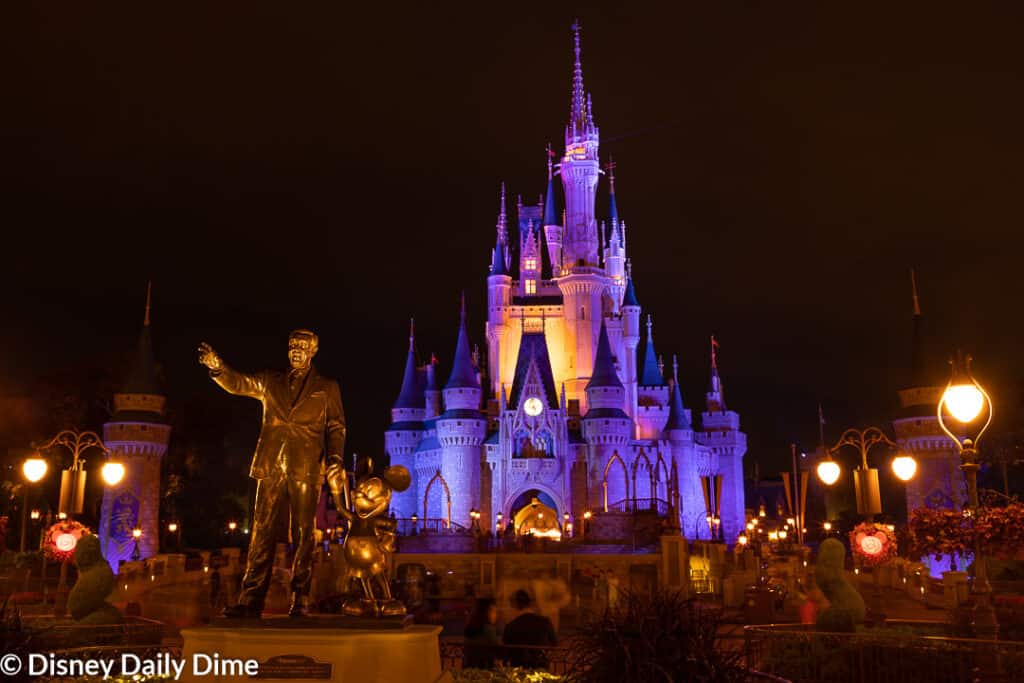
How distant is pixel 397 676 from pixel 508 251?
60542 mm

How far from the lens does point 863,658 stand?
32.0ft

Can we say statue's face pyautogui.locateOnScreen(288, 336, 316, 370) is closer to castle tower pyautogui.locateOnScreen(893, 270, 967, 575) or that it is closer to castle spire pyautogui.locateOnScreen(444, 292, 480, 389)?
castle tower pyautogui.locateOnScreen(893, 270, 967, 575)

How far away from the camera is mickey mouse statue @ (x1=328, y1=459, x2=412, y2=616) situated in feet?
24.7

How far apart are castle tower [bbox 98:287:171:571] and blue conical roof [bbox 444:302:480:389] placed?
17.9m

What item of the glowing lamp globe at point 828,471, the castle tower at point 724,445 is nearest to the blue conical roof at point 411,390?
the castle tower at point 724,445

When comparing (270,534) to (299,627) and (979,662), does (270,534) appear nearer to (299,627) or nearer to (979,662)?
(299,627)

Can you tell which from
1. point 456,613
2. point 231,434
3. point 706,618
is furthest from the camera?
point 231,434

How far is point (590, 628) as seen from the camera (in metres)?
6.58

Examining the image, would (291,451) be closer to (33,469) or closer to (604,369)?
(33,469)

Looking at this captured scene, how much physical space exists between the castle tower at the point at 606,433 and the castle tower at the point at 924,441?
17.2 metres

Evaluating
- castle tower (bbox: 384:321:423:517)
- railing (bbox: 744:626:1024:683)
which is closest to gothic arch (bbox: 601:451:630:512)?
castle tower (bbox: 384:321:423:517)

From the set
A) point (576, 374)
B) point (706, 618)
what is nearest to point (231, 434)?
point (576, 374)

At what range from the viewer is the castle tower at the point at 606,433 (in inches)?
1997

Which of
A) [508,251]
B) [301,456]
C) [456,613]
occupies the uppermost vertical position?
[508,251]
